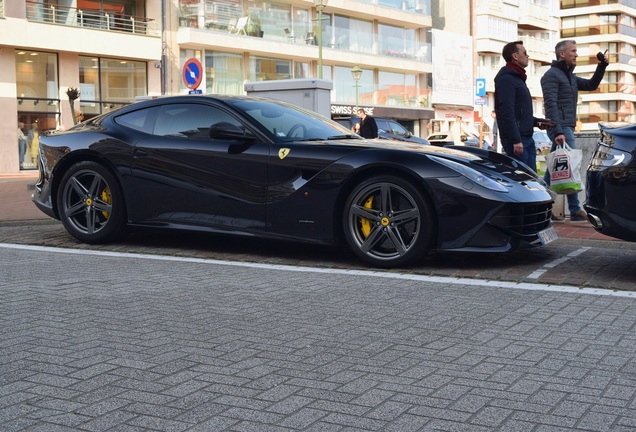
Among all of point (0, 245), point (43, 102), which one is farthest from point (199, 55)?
point (0, 245)

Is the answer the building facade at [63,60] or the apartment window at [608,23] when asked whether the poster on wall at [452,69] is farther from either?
the apartment window at [608,23]

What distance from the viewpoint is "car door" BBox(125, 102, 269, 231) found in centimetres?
782

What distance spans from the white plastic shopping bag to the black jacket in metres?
0.39

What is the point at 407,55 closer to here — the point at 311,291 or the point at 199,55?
the point at 199,55

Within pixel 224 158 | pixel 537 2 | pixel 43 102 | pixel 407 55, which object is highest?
pixel 537 2

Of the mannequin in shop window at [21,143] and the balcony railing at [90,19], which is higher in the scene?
the balcony railing at [90,19]

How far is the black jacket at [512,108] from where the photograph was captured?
983cm

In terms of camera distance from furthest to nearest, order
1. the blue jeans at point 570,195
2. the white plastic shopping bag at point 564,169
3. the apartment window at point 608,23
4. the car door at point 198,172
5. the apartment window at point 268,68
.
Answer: the apartment window at point 608,23 < the apartment window at point 268,68 < the blue jeans at point 570,195 < the white plastic shopping bag at point 564,169 < the car door at point 198,172

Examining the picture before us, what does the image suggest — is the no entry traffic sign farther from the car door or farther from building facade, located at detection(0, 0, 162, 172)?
building facade, located at detection(0, 0, 162, 172)

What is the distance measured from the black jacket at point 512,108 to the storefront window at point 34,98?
95.8 feet

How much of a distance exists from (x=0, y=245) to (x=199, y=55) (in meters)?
34.5

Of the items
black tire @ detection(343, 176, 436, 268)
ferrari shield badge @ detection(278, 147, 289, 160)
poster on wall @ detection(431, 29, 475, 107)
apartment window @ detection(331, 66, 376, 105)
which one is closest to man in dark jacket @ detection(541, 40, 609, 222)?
black tire @ detection(343, 176, 436, 268)

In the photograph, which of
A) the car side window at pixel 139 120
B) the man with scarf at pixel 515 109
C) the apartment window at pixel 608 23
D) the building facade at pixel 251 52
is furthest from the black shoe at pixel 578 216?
the apartment window at pixel 608 23

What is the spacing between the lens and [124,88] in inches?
1565
